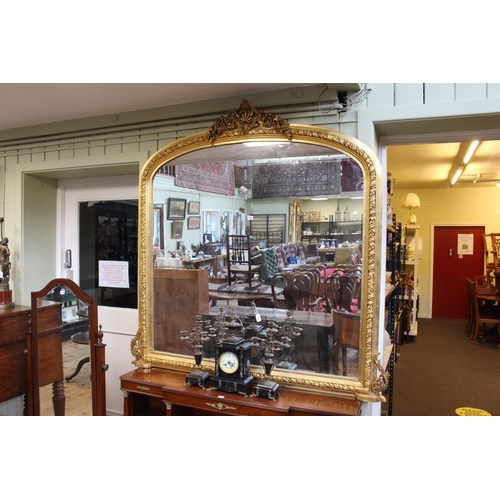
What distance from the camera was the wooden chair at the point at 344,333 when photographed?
1.91 m

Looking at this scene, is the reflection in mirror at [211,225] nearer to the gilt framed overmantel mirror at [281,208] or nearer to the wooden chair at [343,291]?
the gilt framed overmantel mirror at [281,208]

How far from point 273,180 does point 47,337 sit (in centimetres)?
187

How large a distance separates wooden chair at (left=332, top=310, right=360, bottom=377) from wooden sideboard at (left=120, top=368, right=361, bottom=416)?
19 cm

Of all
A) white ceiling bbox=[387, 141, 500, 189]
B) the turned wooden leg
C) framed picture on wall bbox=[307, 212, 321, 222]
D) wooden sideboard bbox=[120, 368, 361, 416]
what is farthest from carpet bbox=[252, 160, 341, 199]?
white ceiling bbox=[387, 141, 500, 189]

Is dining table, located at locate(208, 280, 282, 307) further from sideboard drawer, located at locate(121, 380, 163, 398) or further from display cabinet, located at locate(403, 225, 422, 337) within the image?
display cabinet, located at locate(403, 225, 422, 337)

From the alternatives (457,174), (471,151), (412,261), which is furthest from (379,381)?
(457,174)

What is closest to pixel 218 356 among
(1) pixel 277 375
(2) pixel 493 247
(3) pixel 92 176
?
(1) pixel 277 375

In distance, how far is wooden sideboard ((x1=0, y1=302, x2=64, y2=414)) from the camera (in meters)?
2.54

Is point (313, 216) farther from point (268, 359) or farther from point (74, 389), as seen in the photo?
point (74, 389)

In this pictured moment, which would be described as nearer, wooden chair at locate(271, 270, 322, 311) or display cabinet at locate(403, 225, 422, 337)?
wooden chair at locate(271, 270, 322, 311)

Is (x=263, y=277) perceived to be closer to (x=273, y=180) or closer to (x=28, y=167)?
(x=273, y=180)

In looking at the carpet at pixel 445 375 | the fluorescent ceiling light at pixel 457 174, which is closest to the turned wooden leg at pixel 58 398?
the carpet at pixel 445 375

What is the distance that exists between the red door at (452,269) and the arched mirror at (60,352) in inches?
280

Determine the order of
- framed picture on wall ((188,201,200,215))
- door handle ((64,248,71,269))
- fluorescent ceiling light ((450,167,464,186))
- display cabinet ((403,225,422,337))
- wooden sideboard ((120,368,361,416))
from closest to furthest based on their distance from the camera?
wooden sideboard ((120,368,361,416))
framed picture on wall ((188,201,200,215))
door handle ((64,248,71,269))
fluorescent ceiling light ((450,167,464,186))
display cabinet ((403,225,422,337))
